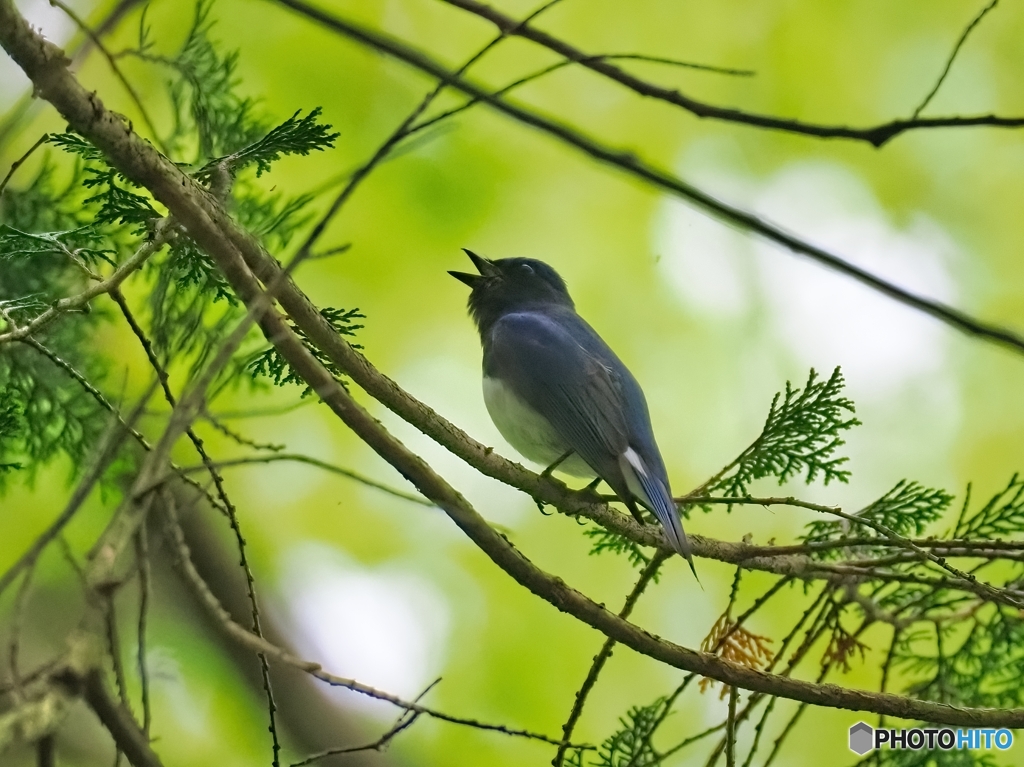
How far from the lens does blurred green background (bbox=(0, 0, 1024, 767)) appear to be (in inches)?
114

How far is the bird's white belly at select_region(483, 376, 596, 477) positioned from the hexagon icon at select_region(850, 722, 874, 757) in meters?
0.88

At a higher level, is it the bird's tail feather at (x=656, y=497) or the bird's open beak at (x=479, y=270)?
the bird's open beak at (x=479, y=270)

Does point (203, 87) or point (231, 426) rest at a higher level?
point (203, 87)

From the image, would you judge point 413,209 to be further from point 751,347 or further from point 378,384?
point 378,384

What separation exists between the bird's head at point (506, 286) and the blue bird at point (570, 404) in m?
0.09

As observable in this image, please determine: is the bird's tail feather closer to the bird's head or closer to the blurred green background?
the blurred green background

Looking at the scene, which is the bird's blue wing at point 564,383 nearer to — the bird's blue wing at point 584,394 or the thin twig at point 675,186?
the bird's blue wing at point 584,394

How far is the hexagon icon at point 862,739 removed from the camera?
2127 millimetres

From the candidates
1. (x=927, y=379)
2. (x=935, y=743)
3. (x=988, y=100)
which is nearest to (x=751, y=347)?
(x=927, y=379)

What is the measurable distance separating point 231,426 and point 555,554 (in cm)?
119

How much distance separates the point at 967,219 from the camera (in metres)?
3.50

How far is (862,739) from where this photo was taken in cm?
216

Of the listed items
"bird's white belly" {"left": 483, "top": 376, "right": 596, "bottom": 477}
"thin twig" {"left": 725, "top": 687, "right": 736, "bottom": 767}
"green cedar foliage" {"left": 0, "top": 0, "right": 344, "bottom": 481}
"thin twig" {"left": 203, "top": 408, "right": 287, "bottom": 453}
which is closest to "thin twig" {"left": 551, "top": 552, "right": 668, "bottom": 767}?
"thin twig" {"left": 725, "top": 687, "right": 736, "bottom": 767}

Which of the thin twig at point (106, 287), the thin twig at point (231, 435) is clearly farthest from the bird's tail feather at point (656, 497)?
the thin twig at point (106, 287)
